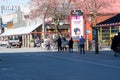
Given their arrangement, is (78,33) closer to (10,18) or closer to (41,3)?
(41,3)

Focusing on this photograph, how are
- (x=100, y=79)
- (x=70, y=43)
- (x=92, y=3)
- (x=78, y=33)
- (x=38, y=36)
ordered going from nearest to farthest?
(x=100, y=79) < (x=70, y=43) < (x=78, y=33) < (x=92, y=3) < (x=38, y=36)

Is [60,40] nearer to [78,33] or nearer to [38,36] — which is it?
[78,33]

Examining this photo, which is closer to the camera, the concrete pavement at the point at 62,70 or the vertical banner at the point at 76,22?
the concrete pavement at the point at 62,70

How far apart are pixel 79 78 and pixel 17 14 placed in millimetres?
85275

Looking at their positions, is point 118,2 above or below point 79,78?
above

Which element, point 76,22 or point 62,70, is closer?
point 62,70

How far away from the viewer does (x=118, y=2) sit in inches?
2825

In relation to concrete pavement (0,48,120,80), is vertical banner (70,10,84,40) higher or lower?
higher

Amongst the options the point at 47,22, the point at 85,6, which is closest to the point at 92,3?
the point at 85,6

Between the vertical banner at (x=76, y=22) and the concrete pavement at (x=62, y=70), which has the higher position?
the vertical banner at (x=76, y=22)

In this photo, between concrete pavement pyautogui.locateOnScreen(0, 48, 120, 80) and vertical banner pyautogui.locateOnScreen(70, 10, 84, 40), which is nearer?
concrete pavement pyautogui.locateOnScreen(0, 48, 120, 80)

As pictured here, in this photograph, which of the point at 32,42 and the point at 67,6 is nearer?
the point at 67,6

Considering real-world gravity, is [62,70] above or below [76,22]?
below

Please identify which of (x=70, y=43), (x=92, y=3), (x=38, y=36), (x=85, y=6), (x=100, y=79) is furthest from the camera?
(x=38, y=36)
